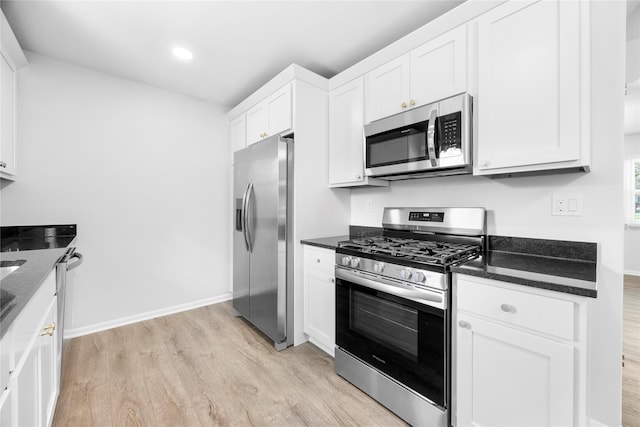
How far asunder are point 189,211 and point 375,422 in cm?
275

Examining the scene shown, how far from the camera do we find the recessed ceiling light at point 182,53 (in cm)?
233

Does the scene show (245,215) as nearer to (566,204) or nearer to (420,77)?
(420,77)

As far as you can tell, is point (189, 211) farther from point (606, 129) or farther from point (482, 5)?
point (606, 129)

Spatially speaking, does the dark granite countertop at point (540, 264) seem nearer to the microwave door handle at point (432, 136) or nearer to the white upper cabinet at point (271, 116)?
the microwave door handle at point (432, 136)

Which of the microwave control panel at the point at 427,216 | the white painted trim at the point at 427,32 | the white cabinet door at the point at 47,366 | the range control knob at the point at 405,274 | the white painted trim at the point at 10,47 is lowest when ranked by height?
the white cabinet door at the point at 47,366

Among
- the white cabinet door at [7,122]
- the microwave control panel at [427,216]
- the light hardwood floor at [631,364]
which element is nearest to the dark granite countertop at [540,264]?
the microwave control panel at [427,216]

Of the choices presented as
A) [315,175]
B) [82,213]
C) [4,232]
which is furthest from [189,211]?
[315,175]

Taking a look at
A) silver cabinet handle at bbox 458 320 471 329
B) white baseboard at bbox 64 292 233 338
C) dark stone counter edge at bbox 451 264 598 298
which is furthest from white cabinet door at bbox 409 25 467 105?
white baseboard at bbox 64 292 233 338

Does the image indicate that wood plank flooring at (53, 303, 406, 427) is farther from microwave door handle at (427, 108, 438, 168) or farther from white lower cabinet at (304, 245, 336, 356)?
microwave door handle at (427, 108, 438, 168)

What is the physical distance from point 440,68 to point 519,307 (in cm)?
144

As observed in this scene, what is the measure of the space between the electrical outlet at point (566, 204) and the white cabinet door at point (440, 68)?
0.82 meters

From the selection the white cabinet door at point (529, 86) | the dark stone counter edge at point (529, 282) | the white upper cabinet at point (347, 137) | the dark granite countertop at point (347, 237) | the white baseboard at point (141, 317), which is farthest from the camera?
the white baseboard at point (141, 317)

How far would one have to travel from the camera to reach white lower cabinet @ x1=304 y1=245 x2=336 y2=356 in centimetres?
213

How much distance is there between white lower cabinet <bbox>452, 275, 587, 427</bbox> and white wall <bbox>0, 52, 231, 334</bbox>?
2.89 metres
